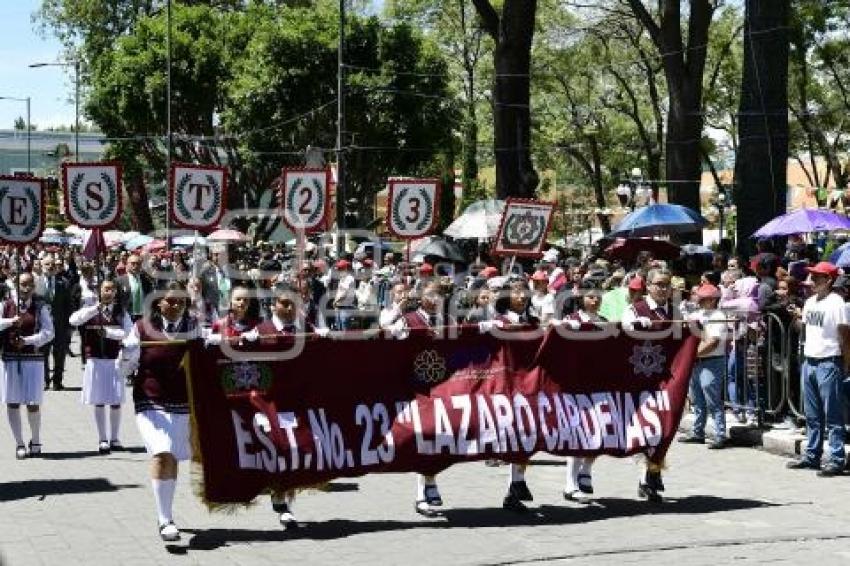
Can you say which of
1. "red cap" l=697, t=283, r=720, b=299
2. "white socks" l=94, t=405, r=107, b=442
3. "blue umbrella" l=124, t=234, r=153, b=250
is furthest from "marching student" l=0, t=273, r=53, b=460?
"blue umbrella" l=124, t=234, r=153, b=250

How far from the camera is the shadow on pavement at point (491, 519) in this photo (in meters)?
10.3

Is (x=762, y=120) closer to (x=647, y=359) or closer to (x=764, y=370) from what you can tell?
(x=764, y=370)

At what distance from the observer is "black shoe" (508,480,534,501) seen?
37.1 ft

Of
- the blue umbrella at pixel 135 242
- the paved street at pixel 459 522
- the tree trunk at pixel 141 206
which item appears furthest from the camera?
the tree trunk at pixel 141 206

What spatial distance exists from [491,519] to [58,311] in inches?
536

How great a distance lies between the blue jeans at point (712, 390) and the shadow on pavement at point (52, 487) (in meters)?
6.09

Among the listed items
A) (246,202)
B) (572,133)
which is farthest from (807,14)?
(246,202)

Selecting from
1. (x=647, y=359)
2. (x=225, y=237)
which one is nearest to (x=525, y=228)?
(x=647, y=359)

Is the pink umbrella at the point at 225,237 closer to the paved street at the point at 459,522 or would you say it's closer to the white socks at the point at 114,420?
the white socks at the point at 114,420

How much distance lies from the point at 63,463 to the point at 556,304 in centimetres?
589

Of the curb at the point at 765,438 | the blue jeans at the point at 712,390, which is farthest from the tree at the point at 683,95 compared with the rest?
the blue jeans at the point at 712,390

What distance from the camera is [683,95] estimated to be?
99.6ft

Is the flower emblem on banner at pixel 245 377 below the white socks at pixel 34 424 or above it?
above

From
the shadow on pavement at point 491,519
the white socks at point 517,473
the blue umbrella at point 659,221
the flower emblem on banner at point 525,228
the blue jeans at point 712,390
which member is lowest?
the shadow on pavement at point 491,519
